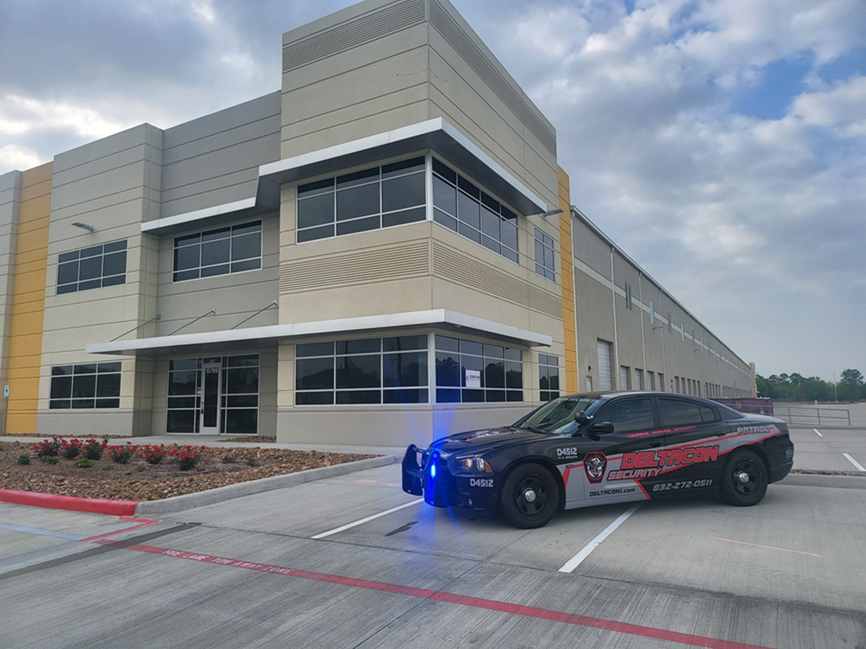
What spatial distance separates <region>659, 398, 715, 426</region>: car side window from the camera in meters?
7.71

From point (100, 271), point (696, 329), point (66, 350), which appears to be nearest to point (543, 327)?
point (100, 271)

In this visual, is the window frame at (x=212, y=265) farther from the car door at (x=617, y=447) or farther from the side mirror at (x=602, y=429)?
the side mirror at (x=602, y=429)

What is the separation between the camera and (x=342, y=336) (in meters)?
18.4

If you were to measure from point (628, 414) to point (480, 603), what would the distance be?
12.6 ft

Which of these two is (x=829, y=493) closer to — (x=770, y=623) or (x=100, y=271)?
(x=770, y=623)

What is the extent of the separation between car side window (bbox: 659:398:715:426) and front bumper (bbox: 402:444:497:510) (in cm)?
261

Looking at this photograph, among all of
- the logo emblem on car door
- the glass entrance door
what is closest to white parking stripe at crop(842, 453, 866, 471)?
the logo emblem on car door

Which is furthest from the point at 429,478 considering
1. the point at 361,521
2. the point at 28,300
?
the point at 28,300

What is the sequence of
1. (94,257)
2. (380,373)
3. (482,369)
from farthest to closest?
(94,257), (482,369), (380,373)

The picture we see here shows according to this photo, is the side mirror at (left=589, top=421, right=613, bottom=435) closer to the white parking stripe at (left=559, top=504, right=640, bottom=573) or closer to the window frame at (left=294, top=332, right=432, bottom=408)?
the white parking stripe at (left=559, top=504, right=640, bottom=573)

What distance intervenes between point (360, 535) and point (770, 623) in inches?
161

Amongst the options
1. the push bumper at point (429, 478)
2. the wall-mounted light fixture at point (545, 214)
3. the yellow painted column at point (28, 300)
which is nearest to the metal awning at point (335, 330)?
the wall-mounted light fixture at point (545, 214)

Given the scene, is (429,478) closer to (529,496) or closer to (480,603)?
(529,496)

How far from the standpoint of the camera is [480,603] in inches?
178
